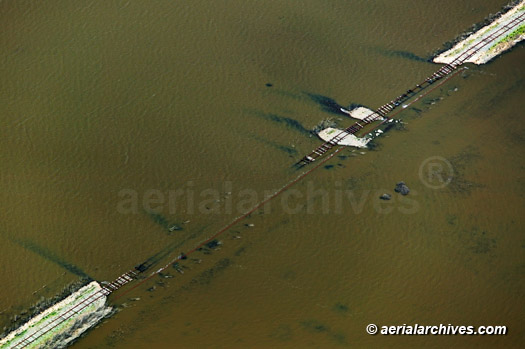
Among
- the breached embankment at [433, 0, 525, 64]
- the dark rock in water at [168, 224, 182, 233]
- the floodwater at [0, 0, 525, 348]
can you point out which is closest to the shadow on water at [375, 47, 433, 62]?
the floodwater at [0, 0, 525, 348]

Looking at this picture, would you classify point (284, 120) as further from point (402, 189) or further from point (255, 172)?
point (402, 189)

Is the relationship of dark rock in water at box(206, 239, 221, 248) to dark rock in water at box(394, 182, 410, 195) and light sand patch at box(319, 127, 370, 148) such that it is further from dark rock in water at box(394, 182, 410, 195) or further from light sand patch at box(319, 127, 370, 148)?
dark rock in water at box(394, 182, 410, 195)

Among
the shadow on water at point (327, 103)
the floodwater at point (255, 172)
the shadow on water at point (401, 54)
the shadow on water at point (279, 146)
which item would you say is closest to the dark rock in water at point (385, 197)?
the floodwater at point (255, 172)

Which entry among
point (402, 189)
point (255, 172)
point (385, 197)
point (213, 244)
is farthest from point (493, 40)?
point (213, 244)

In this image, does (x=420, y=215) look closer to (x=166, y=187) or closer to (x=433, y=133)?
(x=433, y=133)

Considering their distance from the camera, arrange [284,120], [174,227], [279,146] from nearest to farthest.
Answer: [174,227]
[279,146]
[284,120]

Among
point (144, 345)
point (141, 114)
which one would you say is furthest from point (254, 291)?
point (141, 114)
